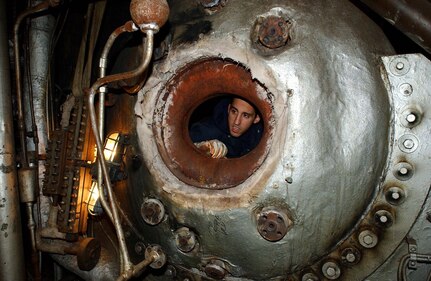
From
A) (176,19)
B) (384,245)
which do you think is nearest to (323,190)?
(384,245)

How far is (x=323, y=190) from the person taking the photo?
167 cm

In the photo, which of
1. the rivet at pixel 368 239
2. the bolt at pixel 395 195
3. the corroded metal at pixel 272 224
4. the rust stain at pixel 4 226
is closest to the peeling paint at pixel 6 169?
the rust stain at pixel 4 226

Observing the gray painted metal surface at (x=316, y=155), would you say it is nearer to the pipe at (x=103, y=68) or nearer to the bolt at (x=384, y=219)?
the bolt at (x=384, y=219)

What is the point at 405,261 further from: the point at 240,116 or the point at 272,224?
the point at 240,116

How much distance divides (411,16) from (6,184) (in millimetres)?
2048

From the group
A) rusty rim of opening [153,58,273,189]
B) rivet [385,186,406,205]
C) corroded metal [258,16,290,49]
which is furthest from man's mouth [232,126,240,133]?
rivet [385,186,406,205]

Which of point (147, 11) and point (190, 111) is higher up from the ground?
point (147, 11)

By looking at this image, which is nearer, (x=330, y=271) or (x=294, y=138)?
(x=294, y=138)

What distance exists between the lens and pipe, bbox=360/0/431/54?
1402mm

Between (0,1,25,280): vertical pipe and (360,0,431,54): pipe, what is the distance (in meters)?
1.80

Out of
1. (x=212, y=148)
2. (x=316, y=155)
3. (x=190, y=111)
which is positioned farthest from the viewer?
(x=212, y=148)

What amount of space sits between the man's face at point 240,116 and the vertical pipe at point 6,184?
1679 mm

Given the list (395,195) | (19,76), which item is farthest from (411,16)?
(19,76)

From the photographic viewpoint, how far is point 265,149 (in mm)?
1733
